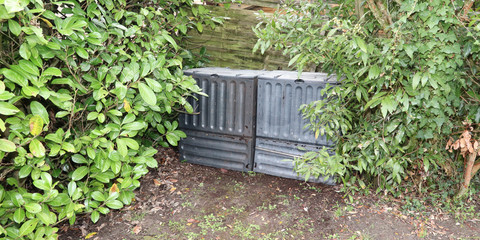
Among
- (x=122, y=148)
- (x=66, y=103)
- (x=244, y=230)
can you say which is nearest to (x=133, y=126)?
(x=122, y=148)

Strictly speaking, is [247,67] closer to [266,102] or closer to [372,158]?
[266,102]

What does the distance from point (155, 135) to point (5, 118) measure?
5.45 ft

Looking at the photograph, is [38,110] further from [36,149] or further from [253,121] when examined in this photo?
[253,121]

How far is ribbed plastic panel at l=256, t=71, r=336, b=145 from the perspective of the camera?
3.30 metres

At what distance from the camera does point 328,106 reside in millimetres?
A: 2984

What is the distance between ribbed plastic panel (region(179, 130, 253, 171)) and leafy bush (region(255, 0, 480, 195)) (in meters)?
0.67

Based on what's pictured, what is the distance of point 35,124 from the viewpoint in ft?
6.77

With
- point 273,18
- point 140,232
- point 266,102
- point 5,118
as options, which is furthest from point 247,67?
point 5,118

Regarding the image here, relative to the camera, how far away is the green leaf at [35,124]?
81.0 inches

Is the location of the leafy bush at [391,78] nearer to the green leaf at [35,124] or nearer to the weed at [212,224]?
the weed at [212,224]

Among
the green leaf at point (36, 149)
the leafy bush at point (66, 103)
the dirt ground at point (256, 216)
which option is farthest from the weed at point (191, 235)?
the green leaf at point (36, 149)

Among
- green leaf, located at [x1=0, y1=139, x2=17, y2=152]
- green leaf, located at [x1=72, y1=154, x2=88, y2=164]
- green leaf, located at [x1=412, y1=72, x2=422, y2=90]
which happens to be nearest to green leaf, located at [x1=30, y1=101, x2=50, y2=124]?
green leaf, located at [x1=0, y1=139, x2=17, y2=152]

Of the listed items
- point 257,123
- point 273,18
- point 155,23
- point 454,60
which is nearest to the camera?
point 454,60

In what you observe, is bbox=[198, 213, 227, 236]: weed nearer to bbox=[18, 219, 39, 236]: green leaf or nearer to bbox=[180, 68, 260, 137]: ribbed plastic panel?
bbox=[180, 68, 260, 137]: ribbed plastic panel
